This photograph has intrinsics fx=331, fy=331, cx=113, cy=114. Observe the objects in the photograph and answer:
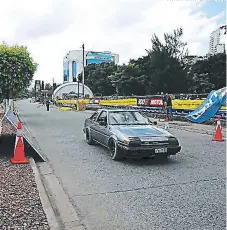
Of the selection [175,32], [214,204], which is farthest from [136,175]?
[175,32]

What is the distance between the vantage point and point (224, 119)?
17.7m

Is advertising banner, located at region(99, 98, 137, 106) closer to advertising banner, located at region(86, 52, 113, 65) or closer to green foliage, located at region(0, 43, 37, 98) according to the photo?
green foliage, located at region(0, 43, 37, 98)

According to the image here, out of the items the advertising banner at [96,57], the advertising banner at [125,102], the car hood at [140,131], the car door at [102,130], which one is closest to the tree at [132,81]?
the advertising banner at [125,102]

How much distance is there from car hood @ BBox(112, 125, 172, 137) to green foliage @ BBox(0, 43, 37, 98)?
49.0 ft

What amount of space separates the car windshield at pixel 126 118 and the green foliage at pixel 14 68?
14.1 meters

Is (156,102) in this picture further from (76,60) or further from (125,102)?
(76,60)

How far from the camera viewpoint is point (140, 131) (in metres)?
8.51

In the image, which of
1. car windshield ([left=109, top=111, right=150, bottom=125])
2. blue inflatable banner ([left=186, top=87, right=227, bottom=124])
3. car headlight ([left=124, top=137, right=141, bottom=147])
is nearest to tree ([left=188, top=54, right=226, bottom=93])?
blue inflatable banner ([left=186, top=87, right=227, bottom=124])

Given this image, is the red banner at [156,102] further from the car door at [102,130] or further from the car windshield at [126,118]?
the car windshield at [126,118]

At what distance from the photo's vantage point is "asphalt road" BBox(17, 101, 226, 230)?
4547 mm

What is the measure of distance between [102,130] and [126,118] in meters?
0.78

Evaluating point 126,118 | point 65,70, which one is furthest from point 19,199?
point 65,70

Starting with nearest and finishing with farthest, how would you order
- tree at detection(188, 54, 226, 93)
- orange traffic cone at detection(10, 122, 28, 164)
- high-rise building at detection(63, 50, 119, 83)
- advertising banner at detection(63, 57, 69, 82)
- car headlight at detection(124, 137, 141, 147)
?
car headlight at detection(124, 137, 141, 147), orange traffic cone at detection(10, 122, 28, 164), tree at detection(188, 54, 226, 93), high-rise building at detection(63, 50, 119, 83), advertising banner at detection(63, 57, 69, 82)

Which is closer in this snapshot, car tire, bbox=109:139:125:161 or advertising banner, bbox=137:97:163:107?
car tire, bbox=109:139:125:161
